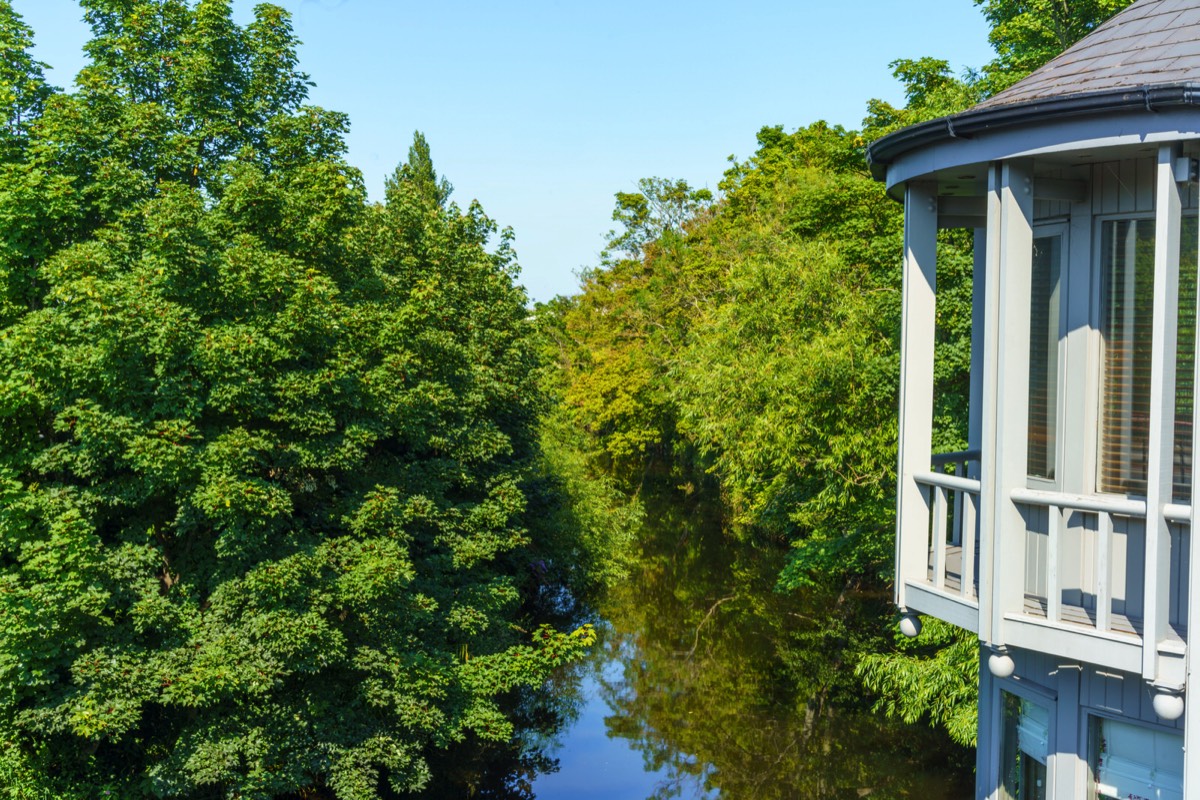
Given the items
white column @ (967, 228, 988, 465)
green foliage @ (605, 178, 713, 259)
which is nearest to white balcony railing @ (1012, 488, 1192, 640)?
white column @ (967, 228, 988, 465)

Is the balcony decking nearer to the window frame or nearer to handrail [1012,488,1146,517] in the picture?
handrail [1012,488,1146,517]

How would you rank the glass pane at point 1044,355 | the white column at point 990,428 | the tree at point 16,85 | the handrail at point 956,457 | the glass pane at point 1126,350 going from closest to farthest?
the white column at point 990,428, the glass pane at point 1126,350, the glass pane at point 1044,355, the handrail at point 956,457, the tree at point 16,85

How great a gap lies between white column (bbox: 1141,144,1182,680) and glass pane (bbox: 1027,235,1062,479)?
1359mm

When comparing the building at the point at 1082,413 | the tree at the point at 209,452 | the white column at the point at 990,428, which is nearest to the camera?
the building at the point at 1082,413

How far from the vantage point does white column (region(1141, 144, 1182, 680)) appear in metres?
5.29

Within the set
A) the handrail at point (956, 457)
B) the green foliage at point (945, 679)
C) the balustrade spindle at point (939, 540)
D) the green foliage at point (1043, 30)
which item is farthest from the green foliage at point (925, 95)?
the balustrade spindle at point (939, 540)

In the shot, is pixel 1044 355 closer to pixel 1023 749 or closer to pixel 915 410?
pixel 915 410

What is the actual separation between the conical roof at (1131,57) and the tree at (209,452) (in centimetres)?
1036

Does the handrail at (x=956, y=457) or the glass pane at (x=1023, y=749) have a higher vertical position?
the handrail at (x=956, y=457)

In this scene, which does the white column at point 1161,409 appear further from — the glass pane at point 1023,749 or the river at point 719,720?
the river at point 719,720

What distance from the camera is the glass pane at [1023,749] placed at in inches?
270

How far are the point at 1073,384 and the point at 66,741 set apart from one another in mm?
13927

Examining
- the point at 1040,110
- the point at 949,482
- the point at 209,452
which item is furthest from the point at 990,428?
the point at 209,452

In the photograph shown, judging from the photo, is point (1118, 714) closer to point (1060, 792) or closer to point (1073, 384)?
point (1060, 792)
